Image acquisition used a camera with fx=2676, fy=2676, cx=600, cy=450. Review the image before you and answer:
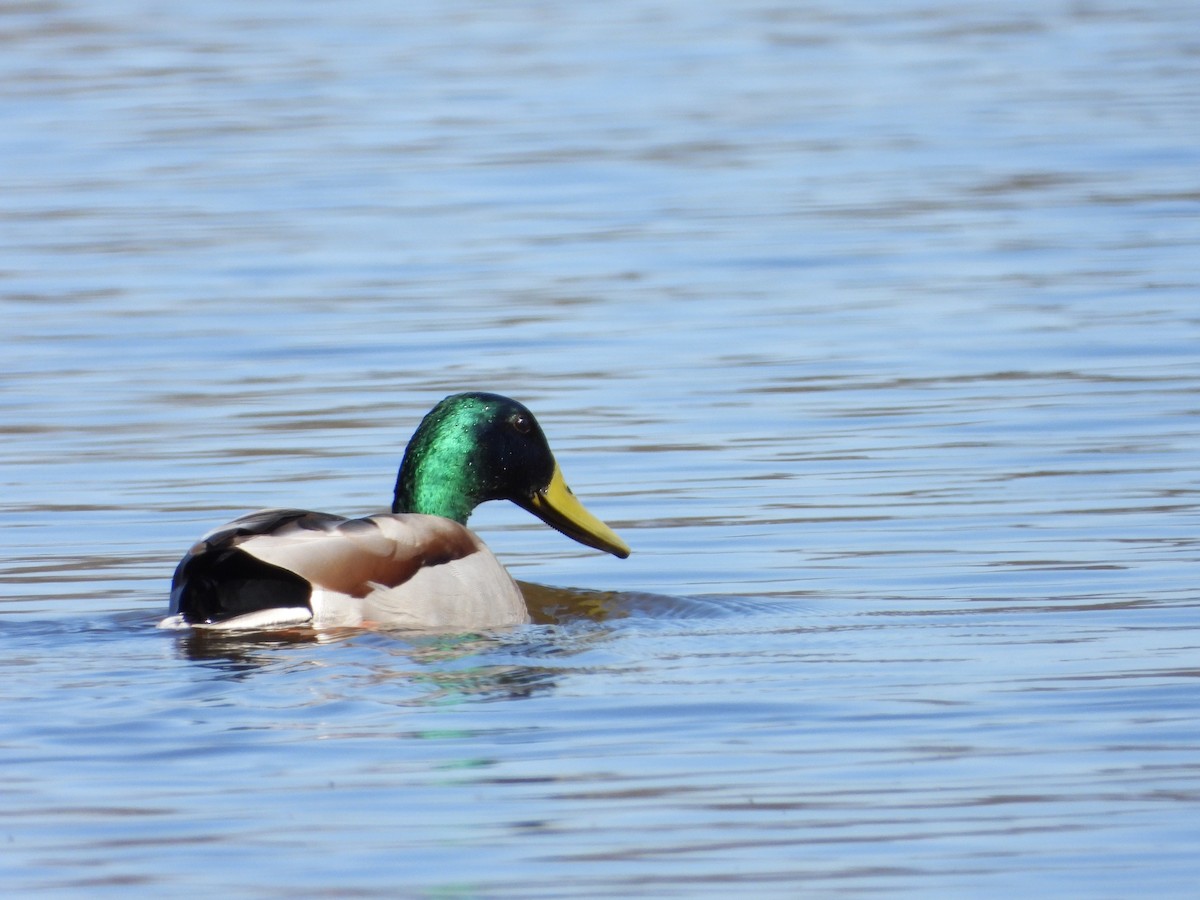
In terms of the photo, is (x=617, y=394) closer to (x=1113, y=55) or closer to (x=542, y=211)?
(x=542, y=211)

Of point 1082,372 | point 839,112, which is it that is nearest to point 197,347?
point 1082,372

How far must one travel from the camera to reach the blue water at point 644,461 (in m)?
6.07

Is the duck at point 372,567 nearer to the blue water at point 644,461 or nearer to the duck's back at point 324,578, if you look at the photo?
the duck's back at point 324,578

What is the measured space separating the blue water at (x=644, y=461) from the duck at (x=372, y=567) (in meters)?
0.15

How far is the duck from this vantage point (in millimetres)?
8125

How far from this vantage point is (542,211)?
18781 mm

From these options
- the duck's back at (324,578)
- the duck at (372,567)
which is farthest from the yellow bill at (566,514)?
the duck's back at (324,578)

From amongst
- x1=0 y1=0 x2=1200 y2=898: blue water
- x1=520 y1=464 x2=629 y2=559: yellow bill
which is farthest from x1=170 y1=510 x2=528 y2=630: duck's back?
x1=520 y1=464 x2=629 y2=559: yellow bill

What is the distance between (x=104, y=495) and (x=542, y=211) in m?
8.11

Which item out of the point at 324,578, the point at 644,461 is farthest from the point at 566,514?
the point at 644,461

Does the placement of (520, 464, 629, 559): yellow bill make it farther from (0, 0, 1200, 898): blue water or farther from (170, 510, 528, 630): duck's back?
(170, 510, 528, 630): duck's back

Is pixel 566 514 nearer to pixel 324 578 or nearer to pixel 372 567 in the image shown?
pixel 372 567

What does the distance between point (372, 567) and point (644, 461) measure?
11.3 feet

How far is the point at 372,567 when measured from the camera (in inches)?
328
